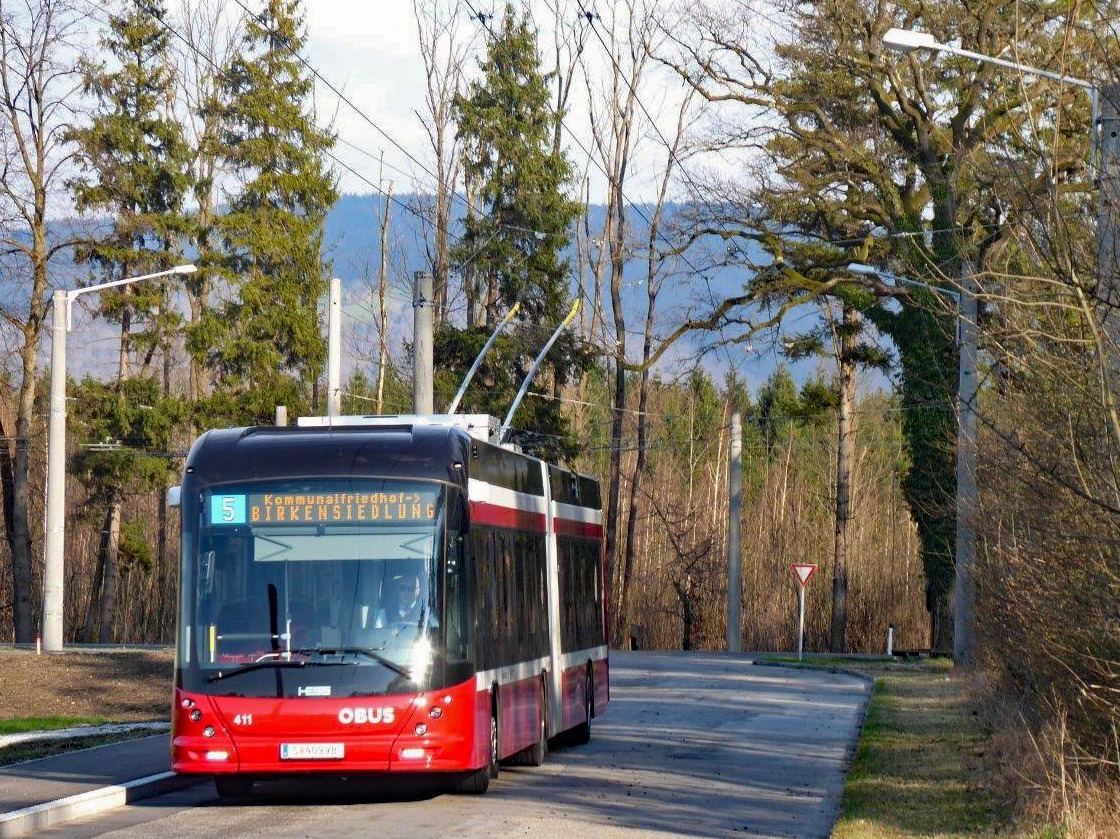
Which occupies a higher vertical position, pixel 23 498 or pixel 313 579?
pixel 23 498

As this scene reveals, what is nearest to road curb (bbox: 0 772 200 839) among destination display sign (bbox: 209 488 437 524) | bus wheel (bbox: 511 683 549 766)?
destination display sign (bbox: 209 488 437 524)

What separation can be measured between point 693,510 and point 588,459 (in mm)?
16302

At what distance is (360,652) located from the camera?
1346cm

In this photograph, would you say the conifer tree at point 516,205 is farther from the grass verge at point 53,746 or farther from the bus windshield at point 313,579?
the bus windshield at point 313,579

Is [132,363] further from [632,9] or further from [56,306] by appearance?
[56,306]

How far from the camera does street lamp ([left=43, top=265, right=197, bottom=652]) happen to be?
32.1 meters

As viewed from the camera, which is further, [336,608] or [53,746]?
[53,746]

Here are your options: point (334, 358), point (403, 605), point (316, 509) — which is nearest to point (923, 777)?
point (403, 605)

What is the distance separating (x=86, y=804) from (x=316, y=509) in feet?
9.10

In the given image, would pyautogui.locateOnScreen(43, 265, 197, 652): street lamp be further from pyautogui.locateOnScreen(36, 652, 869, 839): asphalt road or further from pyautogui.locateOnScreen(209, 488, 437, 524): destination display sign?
pyautogui.locateOnScreen(209, 488, 437, 524): destination display sign

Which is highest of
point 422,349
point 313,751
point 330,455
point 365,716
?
point 422,349

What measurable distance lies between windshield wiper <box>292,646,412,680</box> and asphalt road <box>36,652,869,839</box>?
1.08 meters

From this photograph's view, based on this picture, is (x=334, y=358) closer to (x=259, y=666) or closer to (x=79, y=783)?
(x=79, y=783)

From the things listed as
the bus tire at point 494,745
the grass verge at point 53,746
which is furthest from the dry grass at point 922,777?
the grass verge at point 53,746
